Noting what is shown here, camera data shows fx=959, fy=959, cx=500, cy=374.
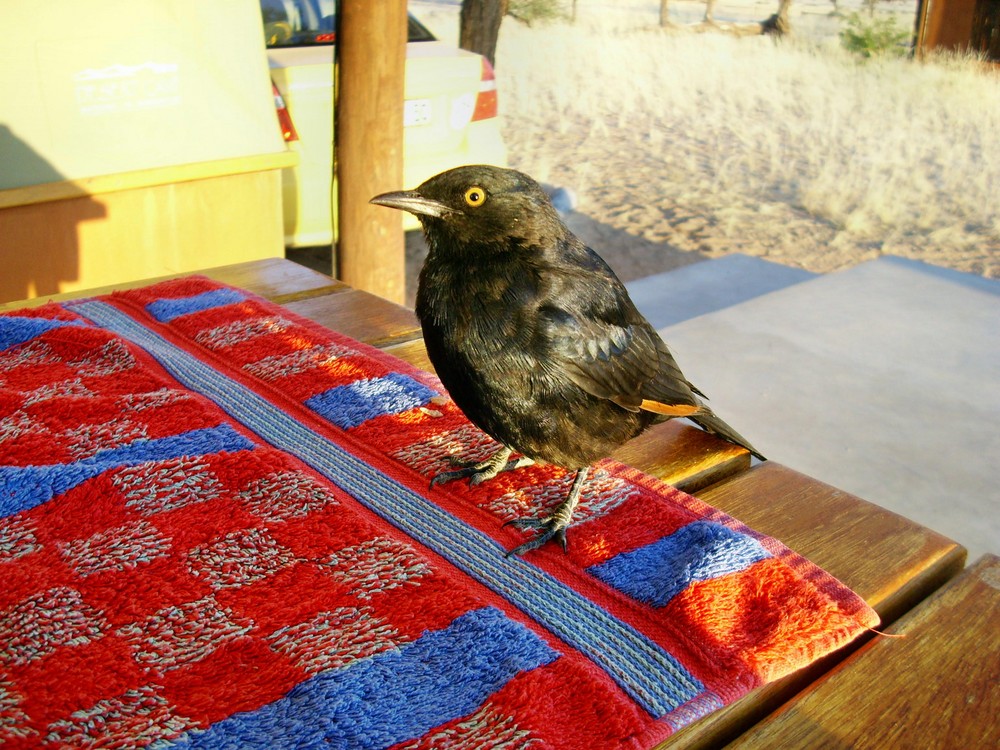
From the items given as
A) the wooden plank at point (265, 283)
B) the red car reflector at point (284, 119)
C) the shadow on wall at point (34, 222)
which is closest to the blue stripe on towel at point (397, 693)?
the wooden plank at point (265, 283)

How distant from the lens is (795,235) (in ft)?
29.7

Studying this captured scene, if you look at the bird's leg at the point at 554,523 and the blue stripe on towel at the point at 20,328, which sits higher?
the blue stripe on towel at the point at 20,328

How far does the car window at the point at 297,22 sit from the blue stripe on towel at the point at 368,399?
12.6 feet

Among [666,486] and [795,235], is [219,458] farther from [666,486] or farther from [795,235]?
[795,235]

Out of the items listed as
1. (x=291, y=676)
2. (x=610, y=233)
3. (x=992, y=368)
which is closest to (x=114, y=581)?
(x=291, y=676)

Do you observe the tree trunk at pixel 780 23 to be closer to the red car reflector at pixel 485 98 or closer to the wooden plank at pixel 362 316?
the red car reflector at pixel 485 98

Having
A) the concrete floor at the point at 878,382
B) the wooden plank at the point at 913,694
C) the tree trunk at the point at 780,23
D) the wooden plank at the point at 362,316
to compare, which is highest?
the tree trunk at the point at 780,23

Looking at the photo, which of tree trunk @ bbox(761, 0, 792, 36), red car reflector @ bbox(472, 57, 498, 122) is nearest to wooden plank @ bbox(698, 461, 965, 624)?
red car reflector @ bbox(472, 57, 498, 122)

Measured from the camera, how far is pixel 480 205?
1.84 m

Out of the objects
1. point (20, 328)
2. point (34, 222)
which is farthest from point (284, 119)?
point (20, 328)

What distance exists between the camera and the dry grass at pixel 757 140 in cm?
891

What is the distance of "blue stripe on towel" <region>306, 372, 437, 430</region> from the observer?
2.05 meters

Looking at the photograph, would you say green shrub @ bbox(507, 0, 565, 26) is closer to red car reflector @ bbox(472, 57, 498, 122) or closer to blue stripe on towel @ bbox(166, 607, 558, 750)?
red car reflector @ bbox(472, 57, 498, 122)

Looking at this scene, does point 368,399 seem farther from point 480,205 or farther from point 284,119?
point 284,119
